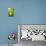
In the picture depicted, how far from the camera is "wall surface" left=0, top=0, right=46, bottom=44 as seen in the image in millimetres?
3600

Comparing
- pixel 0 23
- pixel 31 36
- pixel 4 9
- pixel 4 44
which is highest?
pixel 4 9

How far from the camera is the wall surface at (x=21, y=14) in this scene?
360cm

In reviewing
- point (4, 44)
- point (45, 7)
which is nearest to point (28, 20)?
point (45, 7)

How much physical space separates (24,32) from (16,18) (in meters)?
0.51

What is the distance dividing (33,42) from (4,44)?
0.83 metres

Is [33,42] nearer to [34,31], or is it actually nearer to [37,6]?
[34,31]

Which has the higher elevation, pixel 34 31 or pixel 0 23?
pixel 0 23

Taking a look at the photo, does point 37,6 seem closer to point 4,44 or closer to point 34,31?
point 34,31

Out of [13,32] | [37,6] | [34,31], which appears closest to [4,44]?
[13,32]

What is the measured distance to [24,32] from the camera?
3396 mm

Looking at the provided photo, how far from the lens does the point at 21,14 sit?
3625 millimetres

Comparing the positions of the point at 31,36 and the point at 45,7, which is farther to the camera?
the point at 45,7

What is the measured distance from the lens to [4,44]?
3518 millimetres

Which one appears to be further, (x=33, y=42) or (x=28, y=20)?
(x=28, y=20)
